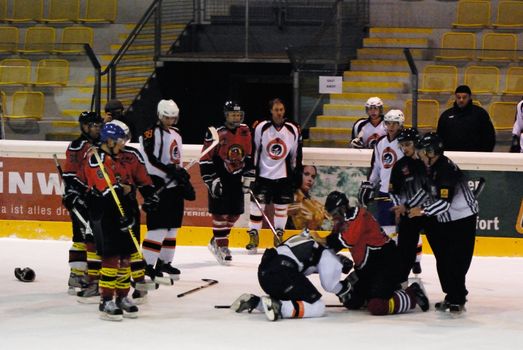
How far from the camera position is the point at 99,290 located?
8.86 metres

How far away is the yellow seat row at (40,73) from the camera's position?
41.4 ft

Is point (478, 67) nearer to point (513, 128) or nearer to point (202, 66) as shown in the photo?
point (513, 128)

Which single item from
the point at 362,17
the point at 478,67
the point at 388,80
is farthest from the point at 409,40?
the point at 478,67

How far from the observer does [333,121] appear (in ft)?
39.8

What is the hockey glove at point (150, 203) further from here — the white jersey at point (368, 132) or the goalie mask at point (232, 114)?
the white jersey at point (368, 132)

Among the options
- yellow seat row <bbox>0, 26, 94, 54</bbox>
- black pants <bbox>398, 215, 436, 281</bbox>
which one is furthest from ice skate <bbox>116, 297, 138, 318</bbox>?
yellow seat row <bbox>0, 26, 94, 54</bbox>

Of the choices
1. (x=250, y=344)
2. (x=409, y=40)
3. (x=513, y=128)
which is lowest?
(x=250, y=344)

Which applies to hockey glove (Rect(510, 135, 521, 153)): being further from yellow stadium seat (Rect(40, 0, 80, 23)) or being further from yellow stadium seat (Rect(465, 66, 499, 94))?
yellow stadium seat (Rect(40, 0, 80, 23))

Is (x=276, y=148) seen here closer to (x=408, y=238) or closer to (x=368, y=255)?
(x=408, y=238)

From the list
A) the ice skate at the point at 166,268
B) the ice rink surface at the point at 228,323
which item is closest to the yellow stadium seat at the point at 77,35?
the ice rink surface at the point at 228,323

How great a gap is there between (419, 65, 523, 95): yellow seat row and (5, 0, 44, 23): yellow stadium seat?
6680 millimetres

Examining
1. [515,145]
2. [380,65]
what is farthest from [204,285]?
[380,65]

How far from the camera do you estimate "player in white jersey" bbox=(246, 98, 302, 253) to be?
11023mm

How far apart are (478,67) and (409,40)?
9.90ft
